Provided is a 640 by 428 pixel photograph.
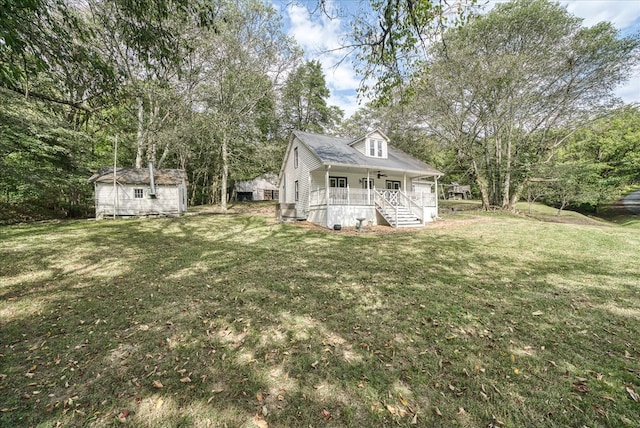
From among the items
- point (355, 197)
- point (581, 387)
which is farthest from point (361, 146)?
point (581, 387)

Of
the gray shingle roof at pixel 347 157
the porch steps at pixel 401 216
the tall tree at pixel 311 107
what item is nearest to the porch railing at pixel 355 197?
the porch steps at pixel 401 216

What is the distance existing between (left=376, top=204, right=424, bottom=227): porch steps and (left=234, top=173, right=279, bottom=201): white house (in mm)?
21119

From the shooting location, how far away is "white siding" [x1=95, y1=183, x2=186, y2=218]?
658 inches

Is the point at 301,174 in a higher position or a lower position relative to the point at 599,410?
higher

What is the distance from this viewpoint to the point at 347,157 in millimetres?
14672

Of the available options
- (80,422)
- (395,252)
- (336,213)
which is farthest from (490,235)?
(80,422)

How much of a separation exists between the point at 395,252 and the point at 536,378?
527 cm

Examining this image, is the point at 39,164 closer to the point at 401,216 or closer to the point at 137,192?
the point at 137,192

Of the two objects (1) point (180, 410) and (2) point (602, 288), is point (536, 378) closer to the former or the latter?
(1) point (180, 410)

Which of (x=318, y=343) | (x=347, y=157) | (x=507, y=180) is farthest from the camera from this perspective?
(x=507, y=180)

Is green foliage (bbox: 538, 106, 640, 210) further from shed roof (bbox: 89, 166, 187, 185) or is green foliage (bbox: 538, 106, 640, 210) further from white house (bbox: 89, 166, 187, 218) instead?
shed roof (bbox: 89, 166, 187, 185)

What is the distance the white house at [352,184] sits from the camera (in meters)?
13.8

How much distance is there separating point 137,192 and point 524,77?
2783 centimetres

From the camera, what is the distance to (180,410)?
2.22 meters
